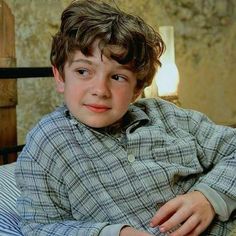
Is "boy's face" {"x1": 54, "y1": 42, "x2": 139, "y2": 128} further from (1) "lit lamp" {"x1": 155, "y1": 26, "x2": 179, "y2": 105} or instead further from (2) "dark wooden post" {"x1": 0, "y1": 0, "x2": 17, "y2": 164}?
(1) "lit lamp" {"x1": 155, "y1": 26, "x2": 179, "y2": 105}

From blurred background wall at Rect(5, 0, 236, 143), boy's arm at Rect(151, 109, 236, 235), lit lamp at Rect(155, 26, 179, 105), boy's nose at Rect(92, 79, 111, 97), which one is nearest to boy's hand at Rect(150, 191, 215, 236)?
boy's arm at Rect(151, 109, 236, 235)

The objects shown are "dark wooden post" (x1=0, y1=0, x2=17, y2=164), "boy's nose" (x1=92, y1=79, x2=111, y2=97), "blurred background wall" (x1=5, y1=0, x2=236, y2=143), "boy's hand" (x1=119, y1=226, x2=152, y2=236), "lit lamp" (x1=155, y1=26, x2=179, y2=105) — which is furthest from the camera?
"blurred background wall" (x1=5, y1=0, x2=236, y2=143)

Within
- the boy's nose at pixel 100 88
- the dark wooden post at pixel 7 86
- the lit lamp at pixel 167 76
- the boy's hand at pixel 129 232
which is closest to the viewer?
the boy's hand at pixel 129 232

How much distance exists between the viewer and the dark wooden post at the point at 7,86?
1661 mm

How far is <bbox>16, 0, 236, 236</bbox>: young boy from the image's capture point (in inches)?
30.9

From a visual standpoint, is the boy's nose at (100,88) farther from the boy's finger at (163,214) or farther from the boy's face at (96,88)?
the boy's finger at (163,214)

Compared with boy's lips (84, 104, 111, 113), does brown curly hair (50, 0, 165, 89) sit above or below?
above

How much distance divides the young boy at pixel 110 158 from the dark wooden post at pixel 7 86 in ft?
2.59

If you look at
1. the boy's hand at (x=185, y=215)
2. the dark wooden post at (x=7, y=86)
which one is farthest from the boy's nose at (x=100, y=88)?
the dark wooden post at (x=7, y=86)

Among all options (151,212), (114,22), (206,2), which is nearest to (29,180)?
(151,212)

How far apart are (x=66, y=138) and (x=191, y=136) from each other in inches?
10.8

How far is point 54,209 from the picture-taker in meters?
0.78

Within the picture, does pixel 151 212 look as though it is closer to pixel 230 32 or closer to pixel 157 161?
pixel 157 161

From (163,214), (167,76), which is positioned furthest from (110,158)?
(167,76)
